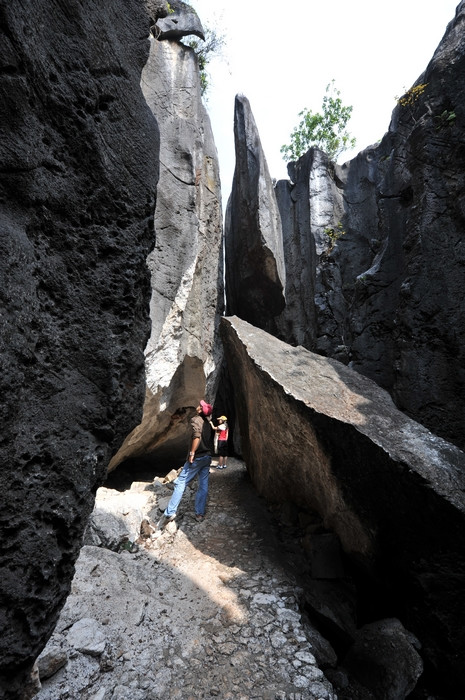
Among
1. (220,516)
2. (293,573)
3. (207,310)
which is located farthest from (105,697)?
(207,310)

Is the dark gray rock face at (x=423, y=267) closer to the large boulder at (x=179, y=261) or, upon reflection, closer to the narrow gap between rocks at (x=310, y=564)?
the narrow gap between rocks at (x=310, y=564)

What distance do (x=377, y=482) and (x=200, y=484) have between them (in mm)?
2462

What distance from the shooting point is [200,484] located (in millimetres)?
5434

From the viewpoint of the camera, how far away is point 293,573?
14.0 feet

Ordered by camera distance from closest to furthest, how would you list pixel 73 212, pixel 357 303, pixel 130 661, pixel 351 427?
1. pixel 73 212
2. pixel 130 661
3. pixel 351 427
4. pixel 357 303

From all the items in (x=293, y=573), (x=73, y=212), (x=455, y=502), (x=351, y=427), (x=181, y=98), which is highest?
(x=181, y=98)

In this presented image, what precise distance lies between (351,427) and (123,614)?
8.40 feet

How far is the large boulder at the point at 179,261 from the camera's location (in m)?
6.07

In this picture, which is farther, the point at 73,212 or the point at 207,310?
the point at 207,310

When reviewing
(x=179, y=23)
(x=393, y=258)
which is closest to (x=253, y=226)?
(x=393, y=258)

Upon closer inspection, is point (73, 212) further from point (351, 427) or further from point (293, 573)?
point (293, 573)

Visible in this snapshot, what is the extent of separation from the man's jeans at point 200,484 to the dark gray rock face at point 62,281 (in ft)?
11.4

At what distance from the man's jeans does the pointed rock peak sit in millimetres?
7587

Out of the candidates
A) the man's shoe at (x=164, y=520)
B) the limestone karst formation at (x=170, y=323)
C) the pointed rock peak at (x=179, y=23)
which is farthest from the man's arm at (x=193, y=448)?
the pointed rock peak at (x=179, y=23)
